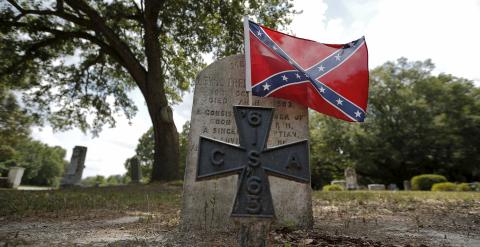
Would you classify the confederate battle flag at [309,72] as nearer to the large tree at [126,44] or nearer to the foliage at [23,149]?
the large tree at [126,44]

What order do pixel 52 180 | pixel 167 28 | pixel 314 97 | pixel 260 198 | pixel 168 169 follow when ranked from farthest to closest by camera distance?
pixel 52 180 < pixel 167 28 < pixel 168 169 < pixel 314 97 < pixel 260 198

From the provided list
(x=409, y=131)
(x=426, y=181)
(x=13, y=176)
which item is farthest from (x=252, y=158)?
(x=409, y=131)

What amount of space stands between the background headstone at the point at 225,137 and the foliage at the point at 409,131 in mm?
30721

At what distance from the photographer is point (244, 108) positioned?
289cm

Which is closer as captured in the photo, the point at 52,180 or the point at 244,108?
the point at 244,108

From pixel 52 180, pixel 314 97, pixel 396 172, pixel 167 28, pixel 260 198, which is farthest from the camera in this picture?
pixel 52 180

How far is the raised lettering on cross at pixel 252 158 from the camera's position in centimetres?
274

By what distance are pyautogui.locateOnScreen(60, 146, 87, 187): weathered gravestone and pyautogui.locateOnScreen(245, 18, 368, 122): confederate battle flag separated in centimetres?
1633

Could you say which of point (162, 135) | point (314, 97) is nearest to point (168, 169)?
point (162, 135)

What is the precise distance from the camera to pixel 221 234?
4.46 metres

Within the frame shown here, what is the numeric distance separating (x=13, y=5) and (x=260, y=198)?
55.0 ft

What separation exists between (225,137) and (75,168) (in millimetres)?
16238

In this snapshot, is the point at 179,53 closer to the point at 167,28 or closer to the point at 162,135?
the point at 167,28

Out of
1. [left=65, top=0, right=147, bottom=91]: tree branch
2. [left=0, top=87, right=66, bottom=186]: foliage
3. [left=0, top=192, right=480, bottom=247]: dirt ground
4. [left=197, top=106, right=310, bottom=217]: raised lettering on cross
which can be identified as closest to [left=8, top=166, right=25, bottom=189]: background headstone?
[left=0, top=87, right=66, bottom=186]: foliage
